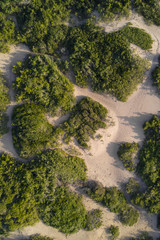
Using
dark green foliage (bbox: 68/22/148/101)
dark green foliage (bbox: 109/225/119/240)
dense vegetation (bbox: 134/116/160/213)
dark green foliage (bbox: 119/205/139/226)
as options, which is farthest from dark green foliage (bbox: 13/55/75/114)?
dark green foliage (bbox: 109/225/119/240)

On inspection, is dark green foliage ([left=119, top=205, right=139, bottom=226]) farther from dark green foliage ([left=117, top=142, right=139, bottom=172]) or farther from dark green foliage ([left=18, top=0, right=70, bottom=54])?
dark green foliage ([left=18, top=0, right=70, bottom=54])

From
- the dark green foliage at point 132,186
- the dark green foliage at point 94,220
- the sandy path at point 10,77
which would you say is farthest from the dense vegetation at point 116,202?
the sandy path at point 10,77

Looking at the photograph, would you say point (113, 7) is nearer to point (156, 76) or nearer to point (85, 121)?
point (156, 76)

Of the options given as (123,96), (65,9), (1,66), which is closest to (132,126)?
(123,96)

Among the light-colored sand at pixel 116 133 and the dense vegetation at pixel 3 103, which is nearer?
the dense vegetation at pixel 3 103

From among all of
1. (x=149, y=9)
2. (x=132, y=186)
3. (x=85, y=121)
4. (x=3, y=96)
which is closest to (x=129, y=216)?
Answer: (x=132, y=186)

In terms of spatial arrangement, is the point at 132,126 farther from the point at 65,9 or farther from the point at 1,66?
the point at 1,66

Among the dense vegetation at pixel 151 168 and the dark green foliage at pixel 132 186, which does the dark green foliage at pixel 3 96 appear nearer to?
the dense vegetation at pixel 151 168
